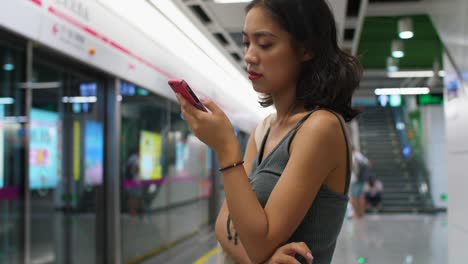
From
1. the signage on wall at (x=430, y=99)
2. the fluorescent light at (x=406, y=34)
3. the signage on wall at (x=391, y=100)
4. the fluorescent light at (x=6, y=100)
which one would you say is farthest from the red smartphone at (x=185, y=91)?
the signage on wall at (x=391, y=100)

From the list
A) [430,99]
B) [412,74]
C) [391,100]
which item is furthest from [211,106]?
[391,100]

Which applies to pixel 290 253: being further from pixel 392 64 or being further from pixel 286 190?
pixel 392 64

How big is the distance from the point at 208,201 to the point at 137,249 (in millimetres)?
4366

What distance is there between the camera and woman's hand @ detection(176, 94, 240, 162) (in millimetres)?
917

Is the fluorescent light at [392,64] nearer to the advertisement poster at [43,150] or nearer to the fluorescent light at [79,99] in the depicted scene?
the fluorescent light at [79,99]

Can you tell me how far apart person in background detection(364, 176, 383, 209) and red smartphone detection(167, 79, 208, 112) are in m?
15.2

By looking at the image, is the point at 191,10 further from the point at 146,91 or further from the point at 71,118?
the point at 71,118

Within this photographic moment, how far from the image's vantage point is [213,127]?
92cm

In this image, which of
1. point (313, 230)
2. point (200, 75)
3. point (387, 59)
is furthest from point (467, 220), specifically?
point (387, 59)

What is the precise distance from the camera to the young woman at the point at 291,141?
885mm

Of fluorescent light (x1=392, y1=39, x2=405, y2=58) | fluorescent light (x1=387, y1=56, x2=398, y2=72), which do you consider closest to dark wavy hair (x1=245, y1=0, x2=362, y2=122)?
fluorescent light (x1=392, y1=39, x2=405, y2=58)

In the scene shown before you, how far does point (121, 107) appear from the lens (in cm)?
610

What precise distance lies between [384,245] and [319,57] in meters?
7.85

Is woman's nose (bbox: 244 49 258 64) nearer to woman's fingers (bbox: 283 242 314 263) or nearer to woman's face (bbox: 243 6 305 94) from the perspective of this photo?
woman's face (bbox: 243 6 305 94)
